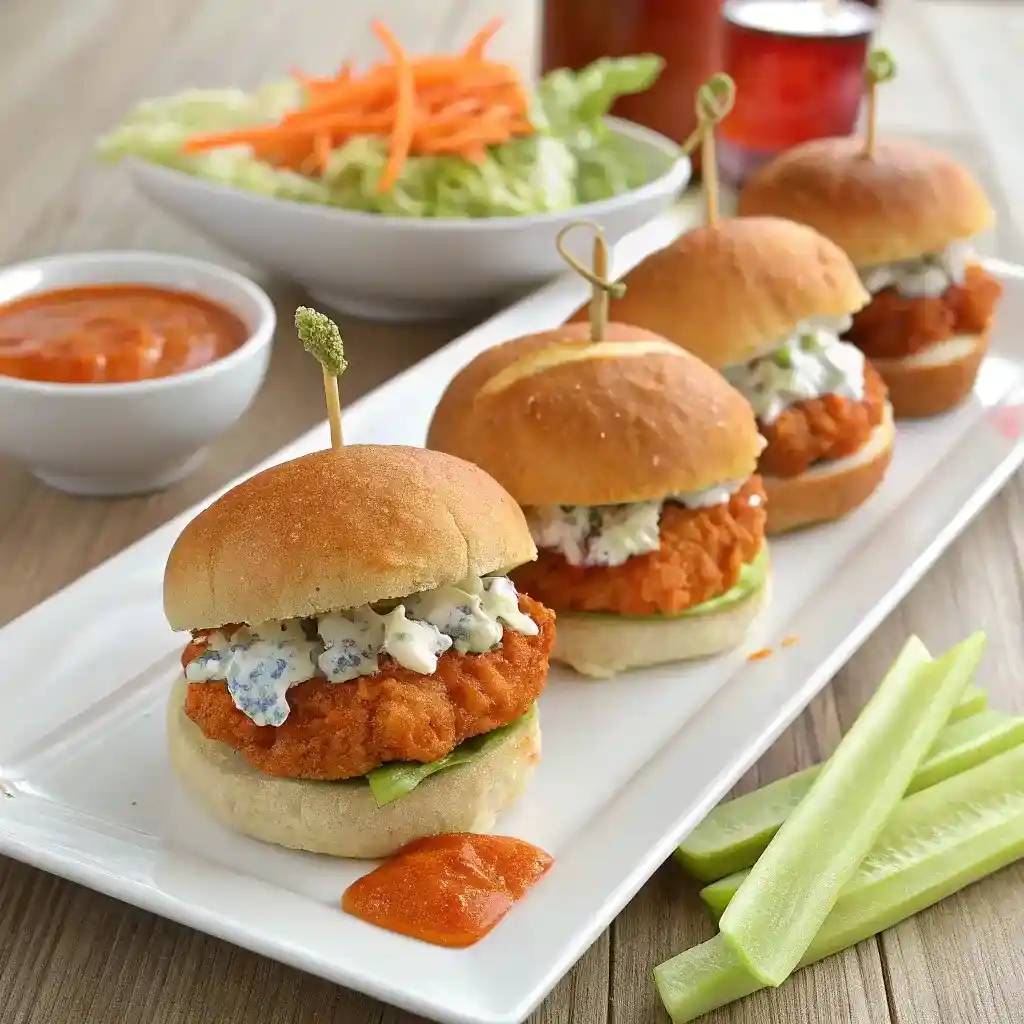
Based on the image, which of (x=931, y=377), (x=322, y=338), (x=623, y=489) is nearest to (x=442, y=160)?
(x=931, y=377)

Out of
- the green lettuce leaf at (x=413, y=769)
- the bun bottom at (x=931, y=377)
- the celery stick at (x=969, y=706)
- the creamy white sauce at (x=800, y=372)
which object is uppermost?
the green lettuce leaf at (x=413, y=769)

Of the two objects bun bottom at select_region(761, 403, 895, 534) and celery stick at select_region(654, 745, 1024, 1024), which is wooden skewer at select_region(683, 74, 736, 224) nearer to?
bun bottom at select_region(761, 403, 895, 534)

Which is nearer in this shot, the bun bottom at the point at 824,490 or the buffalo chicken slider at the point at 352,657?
the buffalo chicken slider at the point at 352,657

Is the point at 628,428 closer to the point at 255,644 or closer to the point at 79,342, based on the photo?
the point at 255,644

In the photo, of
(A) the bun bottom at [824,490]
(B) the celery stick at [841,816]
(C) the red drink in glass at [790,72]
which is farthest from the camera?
(C) the red drink in glass at [790,72]

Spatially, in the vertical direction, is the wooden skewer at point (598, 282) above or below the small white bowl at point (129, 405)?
above

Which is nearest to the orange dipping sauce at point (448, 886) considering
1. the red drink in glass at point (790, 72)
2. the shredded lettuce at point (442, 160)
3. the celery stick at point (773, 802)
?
the celery stick at point (773, 802)

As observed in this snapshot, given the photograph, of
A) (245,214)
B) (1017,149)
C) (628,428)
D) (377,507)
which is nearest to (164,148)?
(245,214)

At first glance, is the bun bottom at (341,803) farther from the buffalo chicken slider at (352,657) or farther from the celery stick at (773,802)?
the celery stick at (773,802)

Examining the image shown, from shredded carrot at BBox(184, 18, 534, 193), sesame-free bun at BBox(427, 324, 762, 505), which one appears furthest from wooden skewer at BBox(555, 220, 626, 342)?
shredded carrot at BBox(184, 18, 534, 193)
